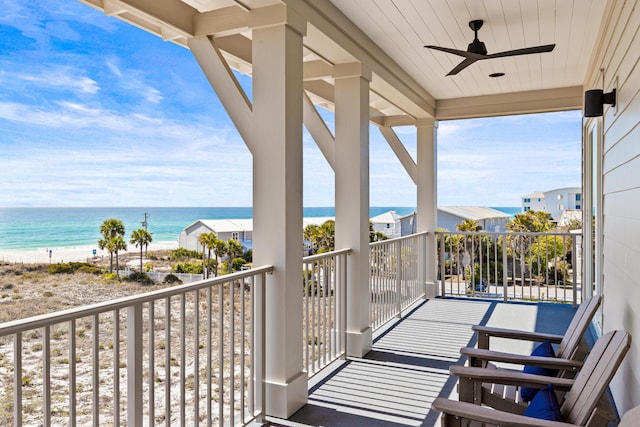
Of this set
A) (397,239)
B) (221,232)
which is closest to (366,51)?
(397,239)

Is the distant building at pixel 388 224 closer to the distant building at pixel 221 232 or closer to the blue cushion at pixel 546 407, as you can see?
the distant building at pixel 221 232

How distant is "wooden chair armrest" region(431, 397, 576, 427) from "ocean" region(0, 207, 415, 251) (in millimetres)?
23726

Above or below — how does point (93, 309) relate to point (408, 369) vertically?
above

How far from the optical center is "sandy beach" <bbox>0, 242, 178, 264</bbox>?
19.6 metres

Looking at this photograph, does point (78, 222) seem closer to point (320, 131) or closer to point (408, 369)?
point (320, 131)

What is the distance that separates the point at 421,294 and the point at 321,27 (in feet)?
14.2

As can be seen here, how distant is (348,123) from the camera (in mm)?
3998

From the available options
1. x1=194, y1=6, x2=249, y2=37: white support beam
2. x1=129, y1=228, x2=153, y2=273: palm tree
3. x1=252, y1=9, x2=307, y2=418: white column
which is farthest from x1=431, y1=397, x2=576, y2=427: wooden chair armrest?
x1=129, y1=228, x2=153, y2=273: palm tree

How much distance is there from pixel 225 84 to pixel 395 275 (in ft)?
10.2

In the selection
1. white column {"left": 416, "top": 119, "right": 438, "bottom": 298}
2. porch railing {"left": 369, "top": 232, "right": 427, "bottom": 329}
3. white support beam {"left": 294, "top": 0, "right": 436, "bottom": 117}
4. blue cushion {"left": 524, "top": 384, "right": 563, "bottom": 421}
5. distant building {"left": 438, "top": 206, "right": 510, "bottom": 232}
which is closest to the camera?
blue cushion {"left": 524, "top": 384, "right": 563, "bottom": 421}

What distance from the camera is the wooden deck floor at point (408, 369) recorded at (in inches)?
112

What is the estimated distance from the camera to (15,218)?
24328 millimetres

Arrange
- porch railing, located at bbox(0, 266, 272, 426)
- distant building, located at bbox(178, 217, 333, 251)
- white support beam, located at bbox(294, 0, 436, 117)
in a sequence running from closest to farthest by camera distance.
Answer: porch railing, located at bbox(0, 266, 272, 426), white support beam, located at bbox(294, 0, 436, 117), distant building, located at bbox(178, 217, 333, 251)

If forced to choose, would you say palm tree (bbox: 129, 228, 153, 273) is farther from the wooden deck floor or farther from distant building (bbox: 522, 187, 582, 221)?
distant building (bbox: 522, 187, 582, 221)
